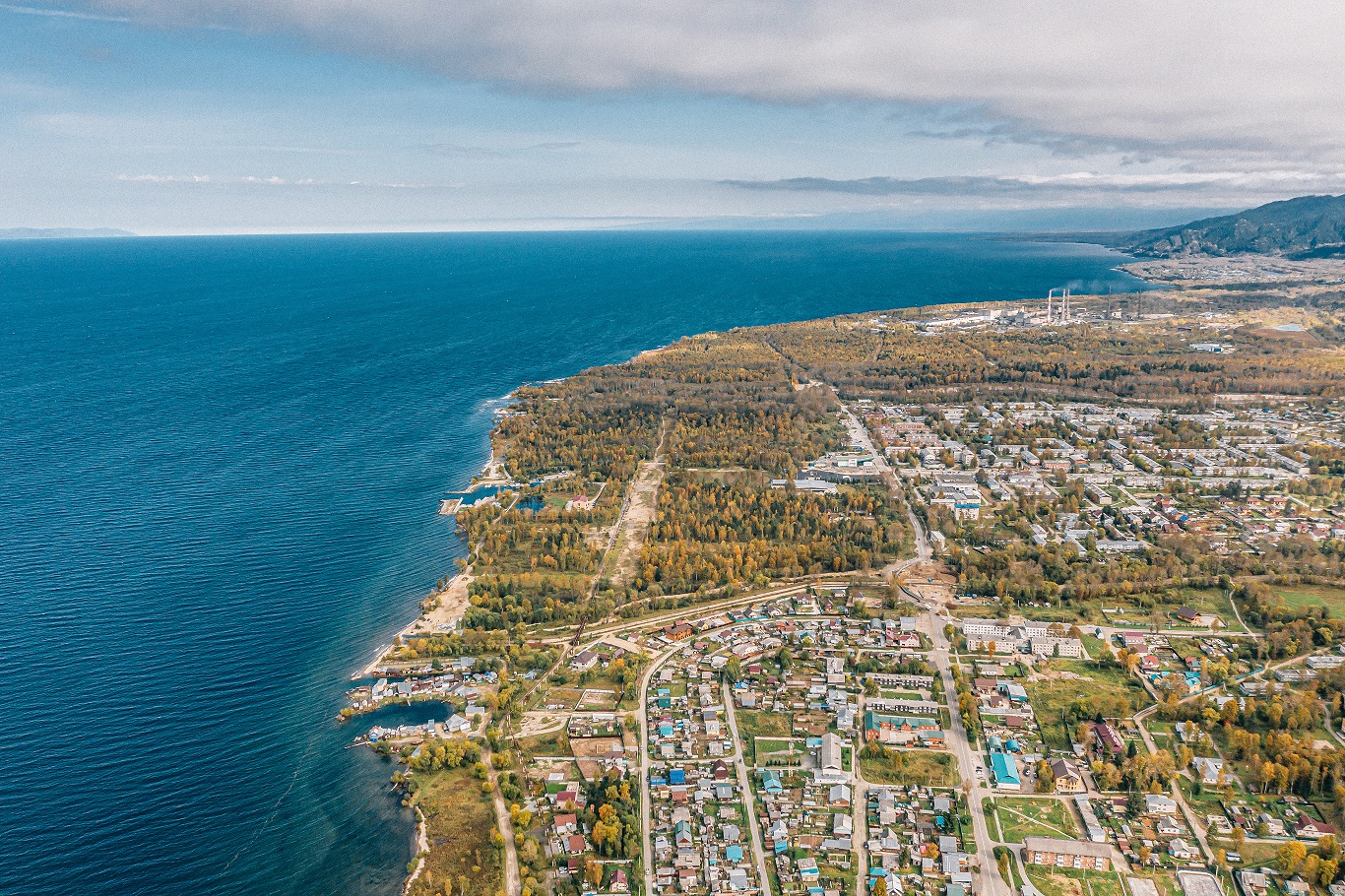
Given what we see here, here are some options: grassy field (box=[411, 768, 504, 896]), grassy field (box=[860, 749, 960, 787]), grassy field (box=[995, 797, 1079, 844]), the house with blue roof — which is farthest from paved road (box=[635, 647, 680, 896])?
the house with blue roof

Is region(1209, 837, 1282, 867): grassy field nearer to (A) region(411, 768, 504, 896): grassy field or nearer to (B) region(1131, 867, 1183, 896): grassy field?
(B) region(1131, 867, 1183, 896): grassy field

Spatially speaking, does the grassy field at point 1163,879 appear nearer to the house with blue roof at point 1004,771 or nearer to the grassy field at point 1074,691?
the house with blue roof at point 1004,771

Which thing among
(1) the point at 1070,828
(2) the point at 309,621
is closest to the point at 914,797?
(1) the point at 1070,828

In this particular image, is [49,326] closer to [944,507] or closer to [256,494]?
[256,494]

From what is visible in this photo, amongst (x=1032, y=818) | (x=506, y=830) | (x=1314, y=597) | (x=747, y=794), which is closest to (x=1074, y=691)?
(x=1032, y=818)

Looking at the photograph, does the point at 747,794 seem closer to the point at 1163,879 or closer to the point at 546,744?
the point at 546,744

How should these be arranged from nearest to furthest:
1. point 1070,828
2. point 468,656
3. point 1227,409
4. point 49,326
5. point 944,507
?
point 1070,828, point 468,656, point 944,507, point 1227,409, point 49,326

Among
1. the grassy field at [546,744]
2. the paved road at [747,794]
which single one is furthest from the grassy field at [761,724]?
the grassy field at [546,744]
